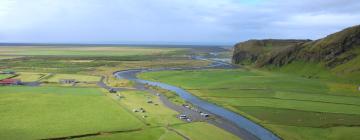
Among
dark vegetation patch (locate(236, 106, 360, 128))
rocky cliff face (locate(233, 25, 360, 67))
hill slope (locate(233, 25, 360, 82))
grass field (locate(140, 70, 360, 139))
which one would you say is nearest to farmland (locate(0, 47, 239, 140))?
grass field (locate(140, 70, 360, 139))

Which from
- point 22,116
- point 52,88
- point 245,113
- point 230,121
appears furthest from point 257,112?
point 52,88

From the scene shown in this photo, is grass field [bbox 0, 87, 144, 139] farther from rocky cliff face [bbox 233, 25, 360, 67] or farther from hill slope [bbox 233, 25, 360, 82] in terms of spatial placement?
rocky cliff face [bbox 233, 25, 360, 67]

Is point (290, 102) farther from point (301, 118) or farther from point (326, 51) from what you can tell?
point (326, 51)

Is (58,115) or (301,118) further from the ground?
(58,115)

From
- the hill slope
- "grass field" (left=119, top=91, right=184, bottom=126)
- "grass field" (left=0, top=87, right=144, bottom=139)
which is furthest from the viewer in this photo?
the hill slope

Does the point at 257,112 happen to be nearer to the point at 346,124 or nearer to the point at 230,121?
the point at 230,121

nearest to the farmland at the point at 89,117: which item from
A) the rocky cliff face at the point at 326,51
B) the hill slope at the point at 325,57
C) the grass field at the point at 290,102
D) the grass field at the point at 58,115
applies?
the grass field at the point at 58,115

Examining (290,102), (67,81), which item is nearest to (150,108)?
(290,102)
